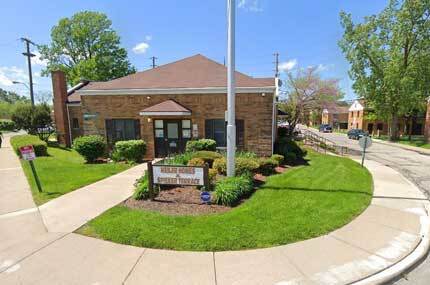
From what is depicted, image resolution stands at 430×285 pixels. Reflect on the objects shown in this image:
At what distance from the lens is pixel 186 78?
14133mm

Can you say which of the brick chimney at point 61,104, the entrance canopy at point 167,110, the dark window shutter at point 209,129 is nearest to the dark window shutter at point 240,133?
the dark window shutter at point 209,129

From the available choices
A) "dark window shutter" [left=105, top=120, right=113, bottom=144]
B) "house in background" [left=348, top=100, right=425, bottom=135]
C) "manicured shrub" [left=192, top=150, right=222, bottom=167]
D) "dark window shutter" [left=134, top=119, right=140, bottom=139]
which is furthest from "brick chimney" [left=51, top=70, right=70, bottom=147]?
"house in background" [left=348, top=100, right=425, bottom=135]

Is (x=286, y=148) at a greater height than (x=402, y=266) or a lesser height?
greater

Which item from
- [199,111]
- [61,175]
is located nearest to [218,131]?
[199,111]

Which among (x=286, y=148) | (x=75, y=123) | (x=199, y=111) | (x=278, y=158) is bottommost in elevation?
(x=278, y=158)

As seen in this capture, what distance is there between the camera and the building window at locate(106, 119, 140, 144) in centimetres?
1373

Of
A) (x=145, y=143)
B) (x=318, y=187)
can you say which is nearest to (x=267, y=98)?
(x=318, y=187)

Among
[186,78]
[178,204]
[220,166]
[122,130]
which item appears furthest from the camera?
[186,78]

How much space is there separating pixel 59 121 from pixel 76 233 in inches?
721

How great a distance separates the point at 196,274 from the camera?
3531 millimetres

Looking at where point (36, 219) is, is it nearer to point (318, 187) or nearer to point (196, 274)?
point (196, 274)

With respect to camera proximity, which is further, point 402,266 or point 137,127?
point 137,127

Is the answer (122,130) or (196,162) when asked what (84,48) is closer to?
(122,130)

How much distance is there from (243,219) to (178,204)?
1897 millimetres
